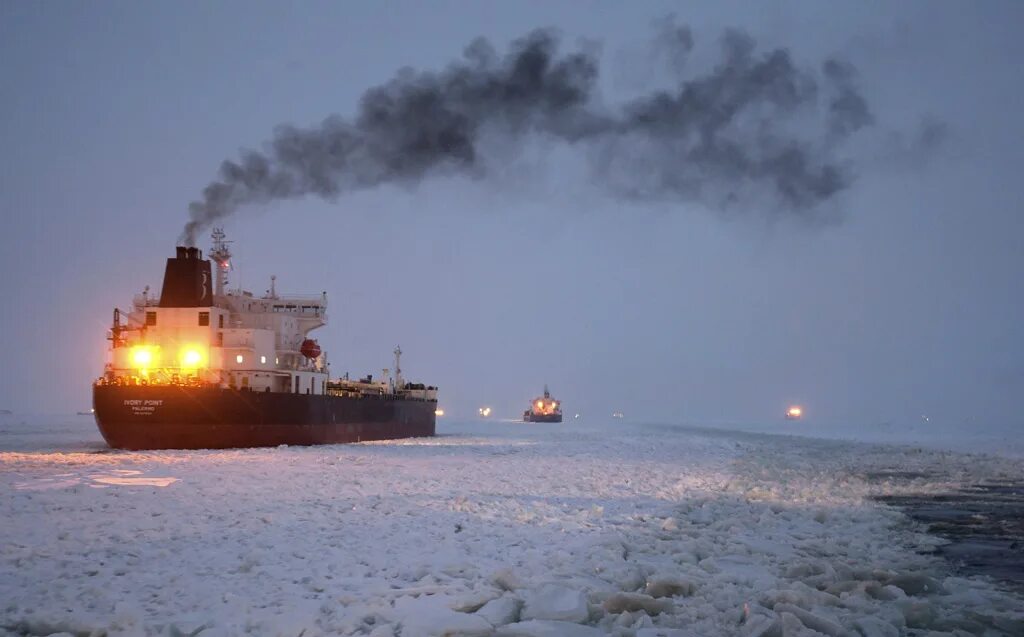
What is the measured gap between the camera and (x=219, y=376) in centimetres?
3584

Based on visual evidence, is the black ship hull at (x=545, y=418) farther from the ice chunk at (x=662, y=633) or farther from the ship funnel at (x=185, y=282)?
the ice chunk at (x=662, y=633)

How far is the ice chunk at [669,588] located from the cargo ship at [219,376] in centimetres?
2683

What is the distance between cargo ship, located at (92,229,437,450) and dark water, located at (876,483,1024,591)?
24.7m

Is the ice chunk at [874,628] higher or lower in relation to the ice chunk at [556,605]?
lower

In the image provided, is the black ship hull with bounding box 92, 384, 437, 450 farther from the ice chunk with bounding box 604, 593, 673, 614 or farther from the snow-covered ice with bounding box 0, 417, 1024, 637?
the ice chunk with bounding box 604, 593, 673, 614

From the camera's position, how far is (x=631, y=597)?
747 cm

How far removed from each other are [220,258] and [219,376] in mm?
8703

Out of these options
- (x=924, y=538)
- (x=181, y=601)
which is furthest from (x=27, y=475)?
(x=924, y=538)

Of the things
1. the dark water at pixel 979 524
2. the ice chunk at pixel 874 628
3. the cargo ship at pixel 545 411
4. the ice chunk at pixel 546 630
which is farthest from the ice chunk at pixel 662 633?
the cargo ship at pixel 545 411

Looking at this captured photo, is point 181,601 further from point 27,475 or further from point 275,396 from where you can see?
point 275,396

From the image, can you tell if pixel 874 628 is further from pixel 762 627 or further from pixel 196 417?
pixel 196 417

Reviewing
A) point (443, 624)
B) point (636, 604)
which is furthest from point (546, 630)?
point (636, 604)

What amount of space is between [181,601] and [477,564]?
10.4 ft

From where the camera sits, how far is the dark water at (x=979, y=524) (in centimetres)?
991
